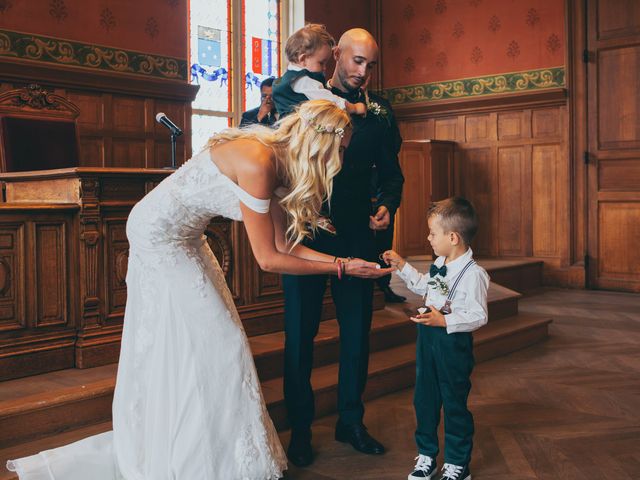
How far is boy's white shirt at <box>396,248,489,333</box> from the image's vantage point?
2.65m

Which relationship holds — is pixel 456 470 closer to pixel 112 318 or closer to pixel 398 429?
pixel 398 429

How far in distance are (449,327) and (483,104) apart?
630 centimetres

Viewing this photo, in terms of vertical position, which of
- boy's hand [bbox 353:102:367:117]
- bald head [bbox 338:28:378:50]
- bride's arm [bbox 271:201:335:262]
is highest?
bald head [bbox 338:28:378:50]

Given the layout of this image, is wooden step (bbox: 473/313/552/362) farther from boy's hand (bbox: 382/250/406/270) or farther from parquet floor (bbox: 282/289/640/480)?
boy's hand (bbox: 382/250/406/270)

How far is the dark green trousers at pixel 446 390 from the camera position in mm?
2723

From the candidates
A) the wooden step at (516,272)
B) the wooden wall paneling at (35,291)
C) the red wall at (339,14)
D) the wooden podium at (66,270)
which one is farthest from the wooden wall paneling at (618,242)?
the wooden wall paneling at (35,291)

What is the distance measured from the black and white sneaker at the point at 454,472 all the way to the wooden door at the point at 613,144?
18.2 ft

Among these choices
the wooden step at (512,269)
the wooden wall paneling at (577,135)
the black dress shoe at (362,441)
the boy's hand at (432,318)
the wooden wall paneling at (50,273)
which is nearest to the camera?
the boy's hand at (432,318)

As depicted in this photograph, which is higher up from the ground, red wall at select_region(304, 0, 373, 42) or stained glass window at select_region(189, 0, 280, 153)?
red wall at select_region(304, 0, 373, 42)

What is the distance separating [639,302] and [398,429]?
4454mm

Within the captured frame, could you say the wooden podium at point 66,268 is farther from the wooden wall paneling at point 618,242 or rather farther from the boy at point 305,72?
the wooden wall paneling at point 618,242

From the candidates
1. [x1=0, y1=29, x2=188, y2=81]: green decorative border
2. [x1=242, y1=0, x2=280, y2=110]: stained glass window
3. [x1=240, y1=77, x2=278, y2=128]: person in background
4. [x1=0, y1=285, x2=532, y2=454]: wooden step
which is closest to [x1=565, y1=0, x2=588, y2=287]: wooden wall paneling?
[x1=242, y1=0, x2=280, y2=110]: stained glass window

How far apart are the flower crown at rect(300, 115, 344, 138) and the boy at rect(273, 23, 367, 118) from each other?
0.58m

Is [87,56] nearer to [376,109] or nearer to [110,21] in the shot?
[110,21]
